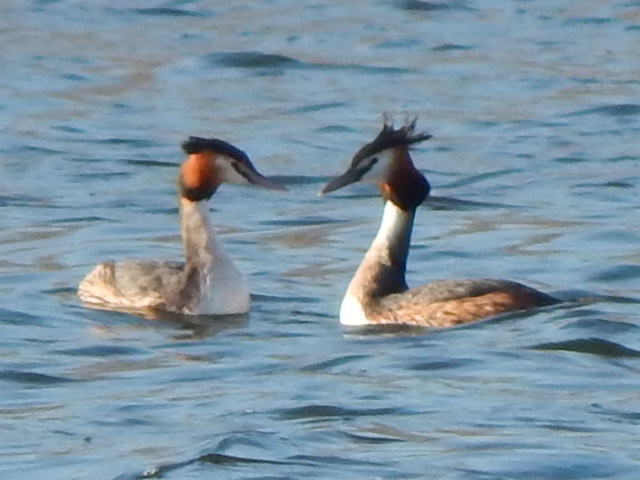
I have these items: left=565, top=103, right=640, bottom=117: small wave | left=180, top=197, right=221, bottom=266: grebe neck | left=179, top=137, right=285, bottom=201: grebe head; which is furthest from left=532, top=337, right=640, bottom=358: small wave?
left=565, top=103, right=640, bottom=117: small wave

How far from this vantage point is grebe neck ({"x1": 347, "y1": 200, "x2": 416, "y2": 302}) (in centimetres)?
1155

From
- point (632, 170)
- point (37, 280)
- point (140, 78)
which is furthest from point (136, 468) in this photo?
point (140, 78)

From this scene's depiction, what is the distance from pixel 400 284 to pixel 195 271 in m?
1.05

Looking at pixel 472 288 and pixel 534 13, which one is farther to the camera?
pixel 534 13

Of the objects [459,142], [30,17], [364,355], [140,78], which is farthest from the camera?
[30,17]

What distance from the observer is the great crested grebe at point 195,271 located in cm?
1174

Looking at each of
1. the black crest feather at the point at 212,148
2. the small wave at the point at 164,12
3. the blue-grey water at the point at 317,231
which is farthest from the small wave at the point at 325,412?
the small wave at the point at 164,12

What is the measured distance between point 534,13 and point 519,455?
1570 cm

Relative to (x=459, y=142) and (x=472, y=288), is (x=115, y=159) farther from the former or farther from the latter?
(x=472, y=288)

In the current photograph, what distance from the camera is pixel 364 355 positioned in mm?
10469

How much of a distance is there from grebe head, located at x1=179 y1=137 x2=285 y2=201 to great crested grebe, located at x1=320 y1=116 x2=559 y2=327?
0.52 m

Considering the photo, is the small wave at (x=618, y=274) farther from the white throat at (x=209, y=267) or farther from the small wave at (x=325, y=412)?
the small wave at (x=325, y=412)

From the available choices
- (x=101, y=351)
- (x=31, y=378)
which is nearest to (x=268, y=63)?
(x=101, y=351)

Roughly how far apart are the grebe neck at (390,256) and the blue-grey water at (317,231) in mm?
297
